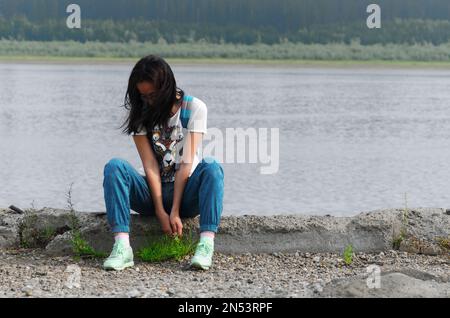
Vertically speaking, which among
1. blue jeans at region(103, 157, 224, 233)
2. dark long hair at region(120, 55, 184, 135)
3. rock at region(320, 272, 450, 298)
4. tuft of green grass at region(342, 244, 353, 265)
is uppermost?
dark long hair at region(120, 55, 184, 135)

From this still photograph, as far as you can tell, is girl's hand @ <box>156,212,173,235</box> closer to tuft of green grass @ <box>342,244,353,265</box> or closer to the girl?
the girl

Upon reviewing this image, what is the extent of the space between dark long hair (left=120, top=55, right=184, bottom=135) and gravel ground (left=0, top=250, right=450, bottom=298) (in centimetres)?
84

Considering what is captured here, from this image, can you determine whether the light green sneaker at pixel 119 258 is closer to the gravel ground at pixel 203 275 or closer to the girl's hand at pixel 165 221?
the gravel ground at pixel 203 275

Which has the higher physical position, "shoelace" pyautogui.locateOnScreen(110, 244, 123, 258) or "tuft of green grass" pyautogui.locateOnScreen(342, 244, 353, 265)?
"shoelace" pyautogui.locateOnScreen(110, 244, 123, 258)

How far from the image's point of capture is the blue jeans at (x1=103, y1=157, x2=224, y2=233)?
6344 millimetres

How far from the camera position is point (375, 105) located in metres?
29.7

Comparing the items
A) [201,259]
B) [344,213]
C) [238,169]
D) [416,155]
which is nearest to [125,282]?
[201,259]

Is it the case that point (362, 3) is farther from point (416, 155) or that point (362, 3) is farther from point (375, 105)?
point (416, 155)

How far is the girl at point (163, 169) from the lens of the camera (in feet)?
20.8

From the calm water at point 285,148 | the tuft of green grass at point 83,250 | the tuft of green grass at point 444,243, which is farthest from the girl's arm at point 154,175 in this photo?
the calm water at point 285,148

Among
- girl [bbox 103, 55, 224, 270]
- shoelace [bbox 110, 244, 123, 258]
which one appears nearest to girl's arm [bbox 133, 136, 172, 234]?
girl [bbox 103, 55, 224, 270]

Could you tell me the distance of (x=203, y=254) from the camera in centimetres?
644

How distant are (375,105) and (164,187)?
2362 centimetres

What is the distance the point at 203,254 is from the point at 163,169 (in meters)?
0.54
